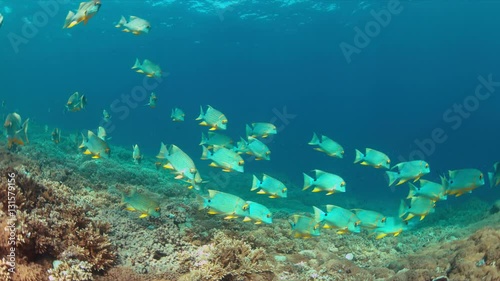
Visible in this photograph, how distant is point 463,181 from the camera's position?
6766 millimetres

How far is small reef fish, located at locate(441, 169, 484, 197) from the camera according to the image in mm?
6605

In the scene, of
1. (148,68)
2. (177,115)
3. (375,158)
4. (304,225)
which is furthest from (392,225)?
(148,68)

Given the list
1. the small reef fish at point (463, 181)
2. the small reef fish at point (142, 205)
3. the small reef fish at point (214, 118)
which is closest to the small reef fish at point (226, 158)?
the small reef fish at point (142, 205)

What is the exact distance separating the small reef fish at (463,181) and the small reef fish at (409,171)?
46 cm

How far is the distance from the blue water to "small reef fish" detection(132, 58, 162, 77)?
2099 cm

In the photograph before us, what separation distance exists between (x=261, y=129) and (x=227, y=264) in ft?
13.4

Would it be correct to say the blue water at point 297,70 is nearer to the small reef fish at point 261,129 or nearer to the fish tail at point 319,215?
the small reef fish at point 261,129

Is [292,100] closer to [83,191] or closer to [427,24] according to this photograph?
[427,24]

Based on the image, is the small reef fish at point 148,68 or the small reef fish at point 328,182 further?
the small reef fish at point 148,68

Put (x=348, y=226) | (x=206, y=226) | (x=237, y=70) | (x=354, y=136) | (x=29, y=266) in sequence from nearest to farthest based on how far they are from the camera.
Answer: (x=29, y=266) → (x=348, y=226) → (x=206, y=226) → (x=237, y=70) → (x=354, y=136)

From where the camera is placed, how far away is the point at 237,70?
79625mm

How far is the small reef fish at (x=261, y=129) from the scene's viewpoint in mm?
8469

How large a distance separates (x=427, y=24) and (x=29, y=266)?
52702 millimetres

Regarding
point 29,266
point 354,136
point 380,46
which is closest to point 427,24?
point 380,46
